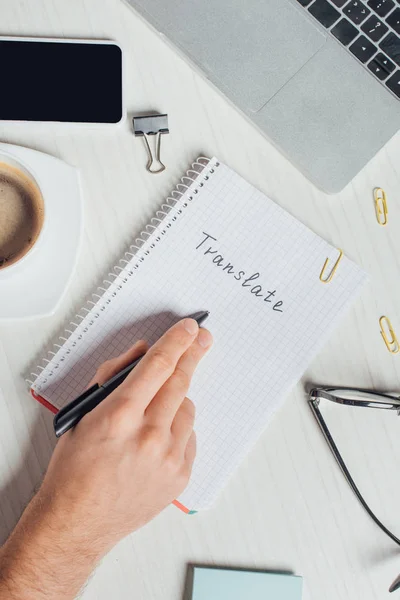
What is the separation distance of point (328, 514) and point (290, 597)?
11 cm

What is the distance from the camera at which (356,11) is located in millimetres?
707

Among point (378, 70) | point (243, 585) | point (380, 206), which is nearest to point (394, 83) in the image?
point (378, 70)

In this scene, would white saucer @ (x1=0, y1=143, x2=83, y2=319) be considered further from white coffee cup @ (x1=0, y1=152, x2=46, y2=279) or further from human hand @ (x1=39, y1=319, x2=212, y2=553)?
human hand @ (x1=39, y1=319, x2=212, y2=553)

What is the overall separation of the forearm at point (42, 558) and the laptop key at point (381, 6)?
702mm

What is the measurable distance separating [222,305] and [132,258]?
0.41 feet

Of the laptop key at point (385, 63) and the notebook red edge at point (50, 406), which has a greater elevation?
the laptop key at point (385, 63)

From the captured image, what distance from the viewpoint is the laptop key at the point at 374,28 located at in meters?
0.71

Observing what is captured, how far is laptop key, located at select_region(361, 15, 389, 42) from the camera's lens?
71cm

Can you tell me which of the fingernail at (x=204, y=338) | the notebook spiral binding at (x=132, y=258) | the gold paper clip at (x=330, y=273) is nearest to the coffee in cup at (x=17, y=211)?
the notebook spiral binding at (x=132, y=258)

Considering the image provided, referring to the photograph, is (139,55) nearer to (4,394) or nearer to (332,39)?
(332,39)

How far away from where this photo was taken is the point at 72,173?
70 centimetres

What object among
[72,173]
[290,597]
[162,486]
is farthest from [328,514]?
[72,173]

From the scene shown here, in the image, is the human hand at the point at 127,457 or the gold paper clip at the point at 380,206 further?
the gold paper clip at the point at 380,206

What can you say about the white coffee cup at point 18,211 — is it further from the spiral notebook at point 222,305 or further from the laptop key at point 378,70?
the laptop key at point 378,70
